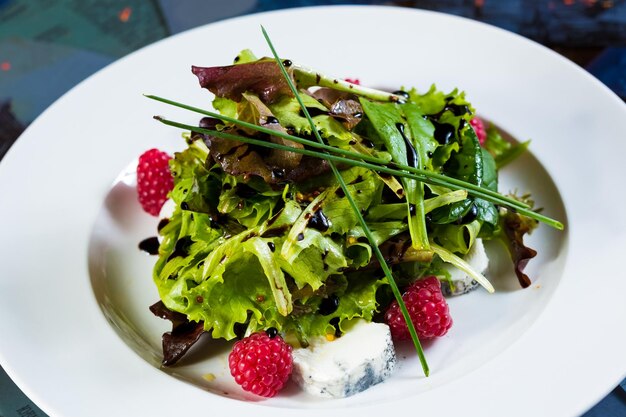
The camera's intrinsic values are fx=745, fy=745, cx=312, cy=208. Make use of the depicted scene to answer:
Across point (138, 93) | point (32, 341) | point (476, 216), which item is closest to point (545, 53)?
point (476, 216)

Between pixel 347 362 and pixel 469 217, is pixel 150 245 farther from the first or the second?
pixel 469 217

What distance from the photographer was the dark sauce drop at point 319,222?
2338 millimetres

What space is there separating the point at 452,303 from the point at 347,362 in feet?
1.81

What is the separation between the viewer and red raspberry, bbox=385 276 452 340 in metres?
2.37

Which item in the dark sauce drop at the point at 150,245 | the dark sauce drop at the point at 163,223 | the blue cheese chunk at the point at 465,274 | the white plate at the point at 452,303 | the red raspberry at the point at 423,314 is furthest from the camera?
the dark sauce drop at the point at 150,245

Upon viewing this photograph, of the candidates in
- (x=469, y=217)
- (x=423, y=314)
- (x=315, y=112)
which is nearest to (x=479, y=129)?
(x=469, y=217)

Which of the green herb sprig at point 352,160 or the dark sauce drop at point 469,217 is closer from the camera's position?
the green herb sprig at point 352,160

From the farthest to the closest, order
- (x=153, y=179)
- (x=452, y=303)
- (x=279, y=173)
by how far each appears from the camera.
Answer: (x=153, y=179) < (x=452, y=303) < (x=279, y=173)

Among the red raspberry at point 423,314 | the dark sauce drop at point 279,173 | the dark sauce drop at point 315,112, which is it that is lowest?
the red raspberry at point 423,314

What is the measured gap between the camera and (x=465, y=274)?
262 cm

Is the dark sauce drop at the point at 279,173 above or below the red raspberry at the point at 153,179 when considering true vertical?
above

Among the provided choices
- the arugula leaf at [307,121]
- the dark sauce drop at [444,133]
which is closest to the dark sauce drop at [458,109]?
the dark sauce drop at [444,133]

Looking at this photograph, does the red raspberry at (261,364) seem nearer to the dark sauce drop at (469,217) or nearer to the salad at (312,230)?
the salad at (312,230)

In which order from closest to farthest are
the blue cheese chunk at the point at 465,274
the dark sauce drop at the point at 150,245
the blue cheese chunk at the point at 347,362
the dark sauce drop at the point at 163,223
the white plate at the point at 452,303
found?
the white plate at the point at 452,303 < the blue cheese chunk at the point at 347,362 < the blue cheese chunk at the point at 465,274 < the dark sauce drop at the point at 163,223 < the dark sauce drop at the point at 150,245
